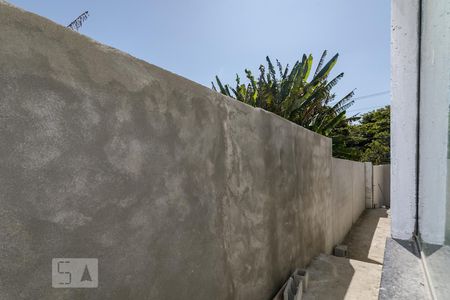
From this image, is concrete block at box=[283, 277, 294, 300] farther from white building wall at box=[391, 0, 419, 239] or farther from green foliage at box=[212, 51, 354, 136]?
green foliage at box=[212, 51, 354, 136]

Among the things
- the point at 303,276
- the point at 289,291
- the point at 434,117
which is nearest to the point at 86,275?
the point at 434,117

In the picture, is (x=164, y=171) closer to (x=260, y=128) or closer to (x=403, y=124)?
(x=403, y=124)

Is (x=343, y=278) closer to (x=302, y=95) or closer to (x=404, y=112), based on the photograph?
(x=404, y=112)

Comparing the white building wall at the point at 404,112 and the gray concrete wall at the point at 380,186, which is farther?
the gray concrete wall at the point at 380,186

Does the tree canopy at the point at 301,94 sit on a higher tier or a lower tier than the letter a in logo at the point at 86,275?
higher

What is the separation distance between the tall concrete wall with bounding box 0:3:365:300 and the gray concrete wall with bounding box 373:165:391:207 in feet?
41.0

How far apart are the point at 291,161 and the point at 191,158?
2052 millimetres

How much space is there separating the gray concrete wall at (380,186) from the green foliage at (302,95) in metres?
4.46

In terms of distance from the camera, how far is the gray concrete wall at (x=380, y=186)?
13.1m

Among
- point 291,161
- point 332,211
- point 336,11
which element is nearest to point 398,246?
point 291,161

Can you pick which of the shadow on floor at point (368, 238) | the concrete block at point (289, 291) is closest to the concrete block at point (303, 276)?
the concrete block at point (289, 291)

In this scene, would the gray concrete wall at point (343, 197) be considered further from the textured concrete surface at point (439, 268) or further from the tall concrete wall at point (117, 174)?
the textured concrete surface at point (439, 268)

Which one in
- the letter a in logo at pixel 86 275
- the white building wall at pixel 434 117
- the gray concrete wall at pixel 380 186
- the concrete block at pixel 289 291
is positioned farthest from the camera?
the gray concrete wall at pixel 380 186

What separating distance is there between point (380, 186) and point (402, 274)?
1466 centimetres
